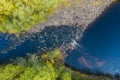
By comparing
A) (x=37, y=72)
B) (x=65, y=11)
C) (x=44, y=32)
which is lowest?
(x=37, y=72)

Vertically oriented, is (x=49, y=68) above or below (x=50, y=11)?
below

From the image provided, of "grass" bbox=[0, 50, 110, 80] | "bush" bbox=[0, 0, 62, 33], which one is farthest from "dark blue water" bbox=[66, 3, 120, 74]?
"bush" bbox=[0, 0, 62, 33]

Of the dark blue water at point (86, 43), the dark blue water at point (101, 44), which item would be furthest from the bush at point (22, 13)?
the dark blue water at point (101, 44)

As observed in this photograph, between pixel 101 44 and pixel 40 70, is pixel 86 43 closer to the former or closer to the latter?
pixel 101 44

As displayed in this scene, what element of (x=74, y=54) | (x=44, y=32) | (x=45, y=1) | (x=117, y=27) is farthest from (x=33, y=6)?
(x=117, y=27)

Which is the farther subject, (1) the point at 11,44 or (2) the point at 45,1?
(1) the point at 11,44

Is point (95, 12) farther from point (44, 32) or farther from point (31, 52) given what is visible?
point (31, 52)

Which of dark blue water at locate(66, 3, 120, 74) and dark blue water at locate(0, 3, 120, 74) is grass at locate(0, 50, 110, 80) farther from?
dark blue water at locate(66, 3, 120, 74)
